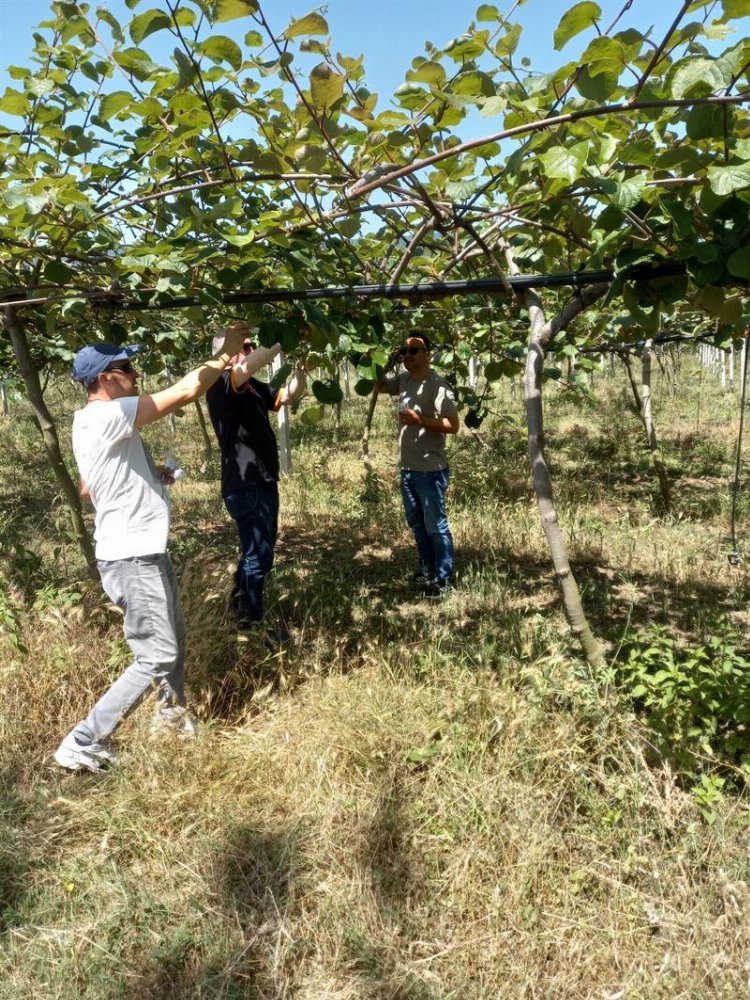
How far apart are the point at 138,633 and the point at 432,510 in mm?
2147

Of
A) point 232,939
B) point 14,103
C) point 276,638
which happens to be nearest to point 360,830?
point 232,939

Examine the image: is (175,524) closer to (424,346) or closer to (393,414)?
(424,346)

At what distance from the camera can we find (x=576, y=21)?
1.28 meters

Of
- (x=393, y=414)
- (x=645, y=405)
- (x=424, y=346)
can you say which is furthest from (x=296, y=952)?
(x=393, y=414)

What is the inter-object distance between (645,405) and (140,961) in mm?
6699

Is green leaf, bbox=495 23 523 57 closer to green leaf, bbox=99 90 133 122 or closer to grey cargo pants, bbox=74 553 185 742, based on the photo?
green leaf, bbox=99 90 133 122

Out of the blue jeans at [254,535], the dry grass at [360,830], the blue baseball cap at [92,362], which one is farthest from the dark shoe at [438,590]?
the blue baseball cap at [92,362]

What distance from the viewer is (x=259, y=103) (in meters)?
1.74

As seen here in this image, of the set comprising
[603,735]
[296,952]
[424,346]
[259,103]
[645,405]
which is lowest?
[296,952]

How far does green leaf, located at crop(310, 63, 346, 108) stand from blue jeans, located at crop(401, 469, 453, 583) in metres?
2.75

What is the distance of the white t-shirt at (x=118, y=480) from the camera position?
7.45 ft

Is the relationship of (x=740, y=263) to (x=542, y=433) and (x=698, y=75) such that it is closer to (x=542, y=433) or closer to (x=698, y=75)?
(x=698, y=75)

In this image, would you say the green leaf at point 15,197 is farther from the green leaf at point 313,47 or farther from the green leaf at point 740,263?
the green leaf at point 740,263

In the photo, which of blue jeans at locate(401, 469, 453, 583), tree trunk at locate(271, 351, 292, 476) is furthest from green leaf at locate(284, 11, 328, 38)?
tree trunk at locate(271, 351, 292, 476)
